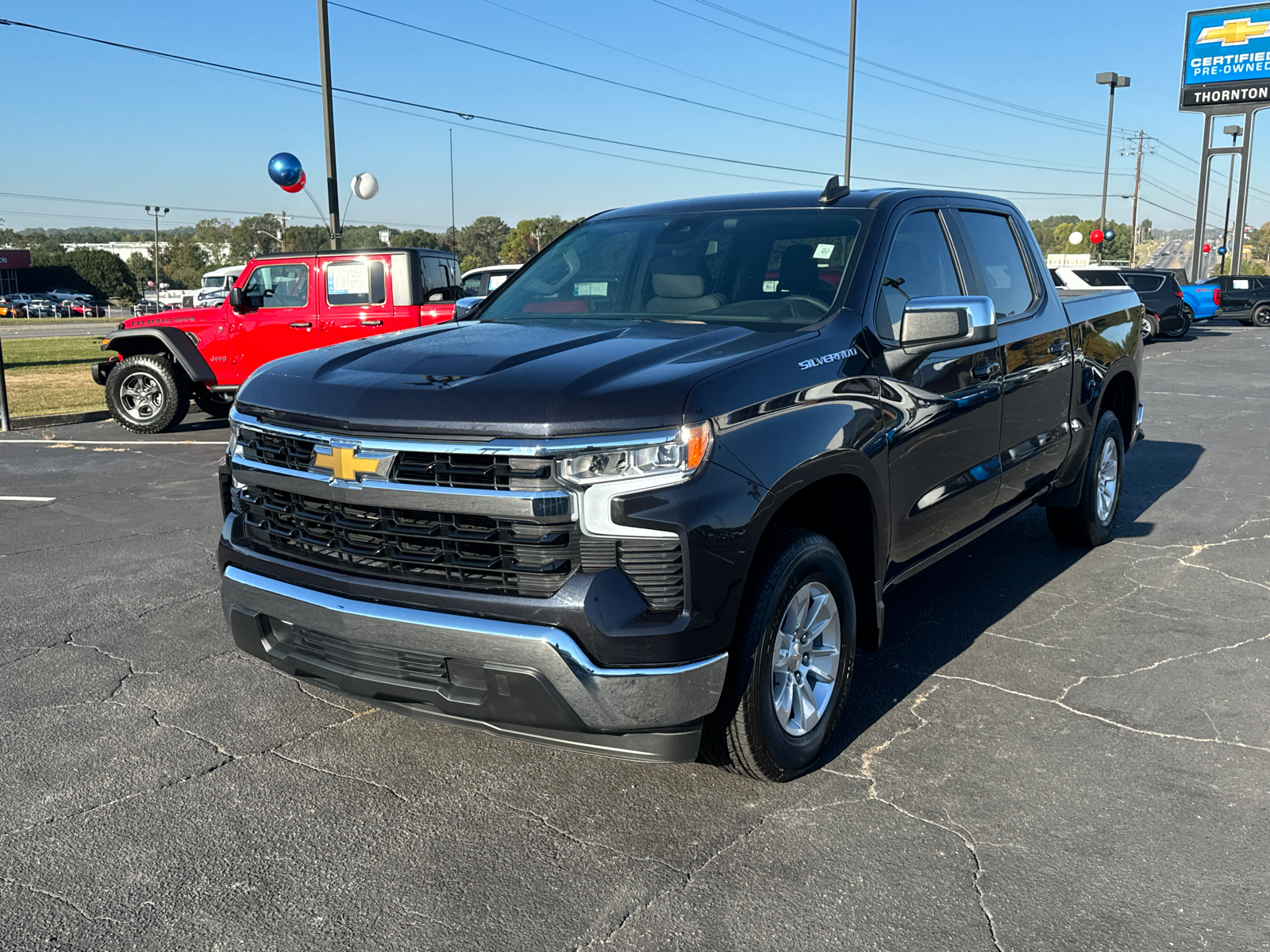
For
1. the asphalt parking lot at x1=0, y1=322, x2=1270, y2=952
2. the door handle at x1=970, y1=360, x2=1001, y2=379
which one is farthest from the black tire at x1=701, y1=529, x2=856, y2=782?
the door handle at x1=970, y1=360, x2=1001, y2=379

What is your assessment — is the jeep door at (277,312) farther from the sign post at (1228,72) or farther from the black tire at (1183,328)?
the sign post at (1228,72)

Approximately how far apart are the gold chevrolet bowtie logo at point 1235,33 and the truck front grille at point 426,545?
5443 centimetres

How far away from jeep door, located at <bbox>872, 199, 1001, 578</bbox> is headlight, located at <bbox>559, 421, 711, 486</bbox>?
46.1 inches

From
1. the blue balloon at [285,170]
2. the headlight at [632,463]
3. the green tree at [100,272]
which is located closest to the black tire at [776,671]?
the headlight at [632,463]

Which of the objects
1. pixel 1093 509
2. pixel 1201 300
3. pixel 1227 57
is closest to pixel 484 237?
pixel 1227 57

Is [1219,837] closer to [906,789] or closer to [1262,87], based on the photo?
[906,789]

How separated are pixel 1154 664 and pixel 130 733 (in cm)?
411

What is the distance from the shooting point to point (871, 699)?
4.12 meters

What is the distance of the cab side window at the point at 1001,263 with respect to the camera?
4.86m

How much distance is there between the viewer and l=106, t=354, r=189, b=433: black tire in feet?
39.8

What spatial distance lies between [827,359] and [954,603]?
2365mm

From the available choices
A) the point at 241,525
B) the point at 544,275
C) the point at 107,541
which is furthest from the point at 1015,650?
the point at 107,541

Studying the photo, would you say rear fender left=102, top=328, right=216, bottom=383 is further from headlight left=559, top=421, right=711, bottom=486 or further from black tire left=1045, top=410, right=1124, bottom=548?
headlight left=559, top=421, right=711, bottom=486

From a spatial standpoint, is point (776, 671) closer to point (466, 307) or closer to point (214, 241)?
point (466, 307)
